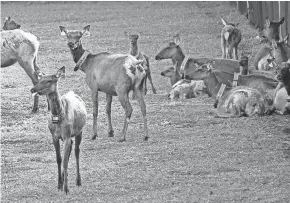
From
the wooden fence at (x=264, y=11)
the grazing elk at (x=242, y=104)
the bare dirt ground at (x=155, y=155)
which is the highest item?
the wooden fence at (x=264, y=11)

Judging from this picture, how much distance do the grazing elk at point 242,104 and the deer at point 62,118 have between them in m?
4.47

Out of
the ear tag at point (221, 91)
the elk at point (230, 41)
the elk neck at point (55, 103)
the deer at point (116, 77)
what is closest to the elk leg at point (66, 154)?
the elk neck at point (55, 103)

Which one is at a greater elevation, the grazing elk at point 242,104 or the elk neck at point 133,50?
the elk neck at point 133,50

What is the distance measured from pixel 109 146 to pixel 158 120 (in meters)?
2.17

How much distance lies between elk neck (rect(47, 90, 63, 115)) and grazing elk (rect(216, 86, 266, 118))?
477cm

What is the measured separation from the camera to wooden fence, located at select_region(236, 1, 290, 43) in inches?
926


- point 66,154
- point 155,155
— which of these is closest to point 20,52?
point 155,155

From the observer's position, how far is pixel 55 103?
38.1 feet

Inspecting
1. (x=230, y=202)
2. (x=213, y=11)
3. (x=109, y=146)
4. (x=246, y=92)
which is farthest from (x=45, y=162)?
(x=213, y=11)

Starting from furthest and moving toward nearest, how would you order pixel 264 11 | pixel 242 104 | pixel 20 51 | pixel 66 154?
pixel 264 11
pixel 20 51
pixel 242 104
pixel 66 154

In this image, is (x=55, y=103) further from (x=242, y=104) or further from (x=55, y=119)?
(x=242, y=104)

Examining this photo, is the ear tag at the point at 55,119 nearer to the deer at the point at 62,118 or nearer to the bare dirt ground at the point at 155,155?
the deer at the point at 62,118

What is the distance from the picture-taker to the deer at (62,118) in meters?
11.4

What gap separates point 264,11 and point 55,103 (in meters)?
17.0
